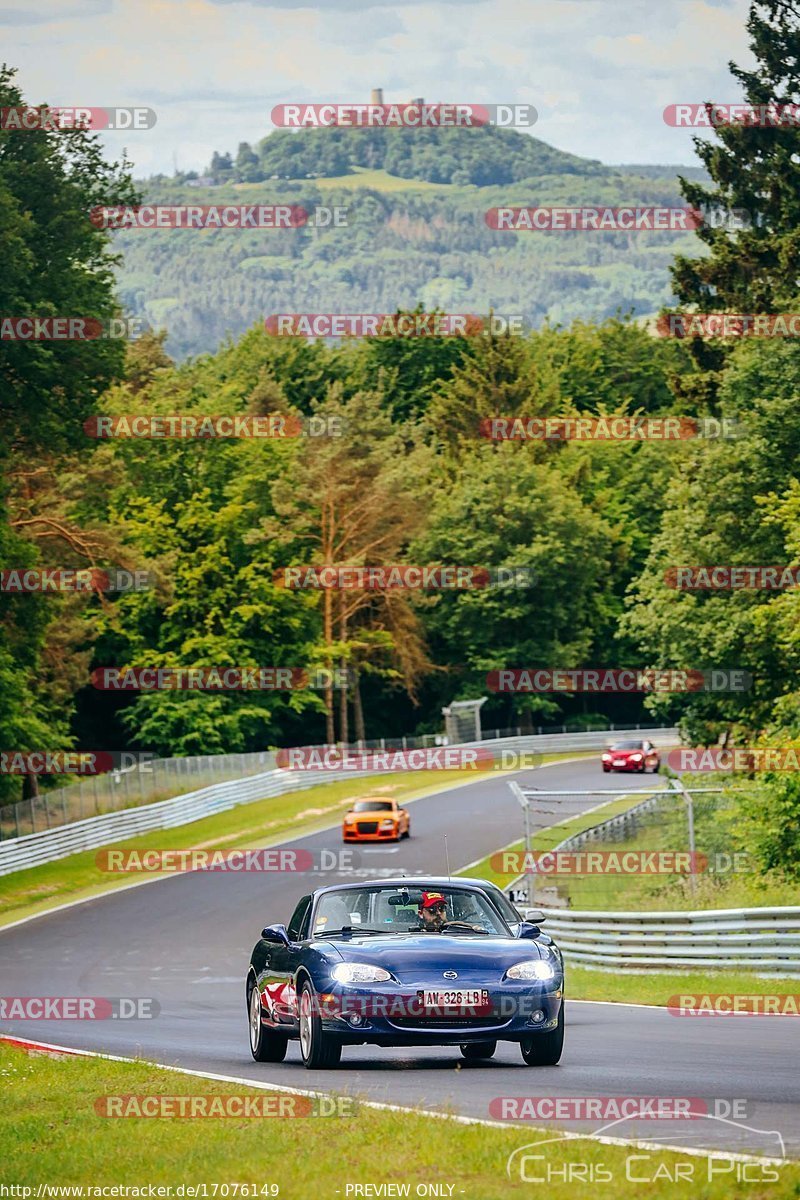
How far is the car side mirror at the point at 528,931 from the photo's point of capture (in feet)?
44.6

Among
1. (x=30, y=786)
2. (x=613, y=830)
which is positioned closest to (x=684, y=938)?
(x=613, y=830)

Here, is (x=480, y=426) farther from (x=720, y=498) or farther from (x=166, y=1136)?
(x=166, y=1136)

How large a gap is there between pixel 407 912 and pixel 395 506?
3020 inches

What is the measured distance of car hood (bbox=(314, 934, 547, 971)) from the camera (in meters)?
12.7

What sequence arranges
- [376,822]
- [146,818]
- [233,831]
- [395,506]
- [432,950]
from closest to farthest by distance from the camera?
1. [432,950]
2. [376,822]
3. [146,818]
4. [233,831]
5. [395,506]

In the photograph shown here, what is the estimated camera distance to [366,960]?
41.8ft

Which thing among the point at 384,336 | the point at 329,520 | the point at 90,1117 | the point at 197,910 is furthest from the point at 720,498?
the point at 384,336

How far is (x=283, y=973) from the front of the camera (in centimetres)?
1371

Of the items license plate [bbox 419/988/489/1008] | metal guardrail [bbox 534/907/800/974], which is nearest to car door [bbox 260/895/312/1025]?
license plate [bbox 419/988/489/1008]

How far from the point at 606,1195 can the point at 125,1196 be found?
2.09 m

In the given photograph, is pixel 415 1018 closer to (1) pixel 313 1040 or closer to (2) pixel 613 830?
(1) pixel 313 1040

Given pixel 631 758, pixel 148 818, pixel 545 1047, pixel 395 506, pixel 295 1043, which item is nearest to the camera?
pixel 545 1047

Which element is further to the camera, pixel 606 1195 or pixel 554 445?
pixel 554 445

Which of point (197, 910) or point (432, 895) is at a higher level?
point (432, 895)
